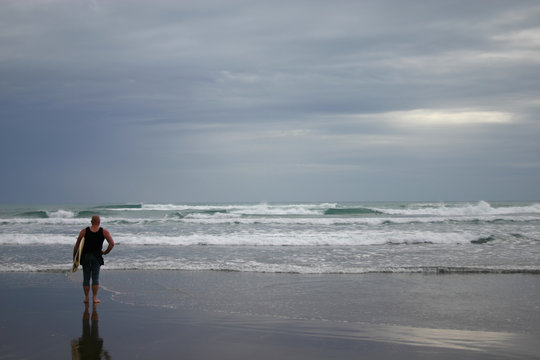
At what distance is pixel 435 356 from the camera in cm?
490

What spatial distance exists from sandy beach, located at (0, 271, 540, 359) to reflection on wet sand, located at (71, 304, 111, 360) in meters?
0.01

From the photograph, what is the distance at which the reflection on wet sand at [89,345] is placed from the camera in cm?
503

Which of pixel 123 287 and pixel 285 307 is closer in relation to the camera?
pixel 285 307

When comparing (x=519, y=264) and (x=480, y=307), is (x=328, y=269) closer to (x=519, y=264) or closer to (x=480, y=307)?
(x=480, y=307)

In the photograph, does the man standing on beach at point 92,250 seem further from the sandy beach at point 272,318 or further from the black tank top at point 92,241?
the sandy beach at point 272,318

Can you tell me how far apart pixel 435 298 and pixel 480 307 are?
84 cm

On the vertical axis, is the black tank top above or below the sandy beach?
above

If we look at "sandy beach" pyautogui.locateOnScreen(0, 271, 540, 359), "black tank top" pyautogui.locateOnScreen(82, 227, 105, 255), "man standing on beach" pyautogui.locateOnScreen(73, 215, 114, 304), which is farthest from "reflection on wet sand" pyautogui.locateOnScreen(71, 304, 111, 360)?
"black tank top" pyautogui.locateOnScreen(82, 227, 105, 255)

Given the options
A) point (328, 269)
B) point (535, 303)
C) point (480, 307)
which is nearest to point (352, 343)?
point (480, 307)

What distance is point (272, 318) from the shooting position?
666 cm

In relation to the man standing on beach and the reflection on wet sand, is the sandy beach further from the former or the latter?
the man standing on beach

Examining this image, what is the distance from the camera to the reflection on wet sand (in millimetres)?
5027

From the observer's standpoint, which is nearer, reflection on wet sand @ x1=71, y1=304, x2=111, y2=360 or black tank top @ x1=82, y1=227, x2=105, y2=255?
reflection on wet sand @ x1=71, y1=304, x2=111, y2=360

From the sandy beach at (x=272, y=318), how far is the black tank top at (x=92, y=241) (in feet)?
3.28
